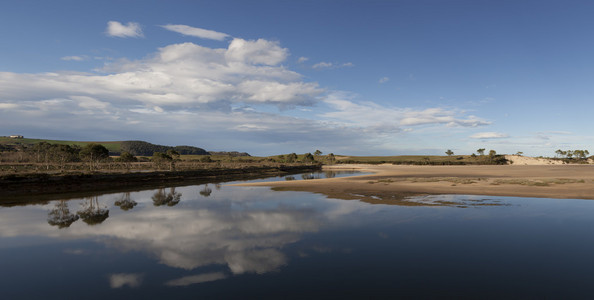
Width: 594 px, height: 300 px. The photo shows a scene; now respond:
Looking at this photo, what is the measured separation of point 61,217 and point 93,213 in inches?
76.7

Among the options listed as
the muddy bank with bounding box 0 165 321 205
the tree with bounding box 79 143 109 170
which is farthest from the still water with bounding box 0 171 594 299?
the tree with bounding box 79 143 109 170

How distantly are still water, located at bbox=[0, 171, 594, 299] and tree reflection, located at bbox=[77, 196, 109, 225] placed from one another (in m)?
0.18

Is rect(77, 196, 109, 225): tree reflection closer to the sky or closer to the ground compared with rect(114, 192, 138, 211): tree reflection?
closer to the sky

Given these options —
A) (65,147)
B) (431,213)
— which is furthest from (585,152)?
(65,147)

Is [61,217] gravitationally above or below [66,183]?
below

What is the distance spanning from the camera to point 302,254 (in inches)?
453

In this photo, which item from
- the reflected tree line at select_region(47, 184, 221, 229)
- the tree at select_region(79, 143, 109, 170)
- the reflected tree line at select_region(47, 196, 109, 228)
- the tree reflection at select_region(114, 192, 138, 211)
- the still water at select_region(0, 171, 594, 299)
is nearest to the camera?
the still water at select_region(0, 171, 594, 299)

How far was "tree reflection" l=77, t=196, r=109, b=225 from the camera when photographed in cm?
1886

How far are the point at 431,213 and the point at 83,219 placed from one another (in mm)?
25419

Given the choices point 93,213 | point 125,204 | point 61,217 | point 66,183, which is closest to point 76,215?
point 61,217

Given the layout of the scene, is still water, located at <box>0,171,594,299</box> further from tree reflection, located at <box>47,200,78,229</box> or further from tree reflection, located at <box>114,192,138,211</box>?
tree reflection, located at <box>114,192,138,211</box>

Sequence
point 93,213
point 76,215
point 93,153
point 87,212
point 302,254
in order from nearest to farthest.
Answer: point 302,254, point 76,215, point 93,213, point 87,212, point 93,153

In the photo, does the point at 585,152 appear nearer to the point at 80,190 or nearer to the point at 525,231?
the point at 525,231

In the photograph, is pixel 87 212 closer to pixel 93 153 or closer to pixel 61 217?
pixel 61 217
